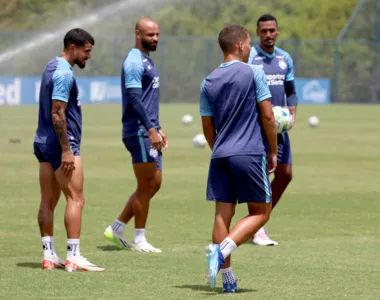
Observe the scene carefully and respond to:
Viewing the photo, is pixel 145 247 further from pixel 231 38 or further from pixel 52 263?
pixel 231 38

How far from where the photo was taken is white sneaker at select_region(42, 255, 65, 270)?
9.45 m

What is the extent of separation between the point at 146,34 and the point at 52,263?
108 inches

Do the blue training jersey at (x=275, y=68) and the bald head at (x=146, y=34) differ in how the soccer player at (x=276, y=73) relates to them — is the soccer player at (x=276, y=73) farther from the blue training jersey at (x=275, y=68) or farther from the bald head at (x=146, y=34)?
the bald head at (x=146, y=34)

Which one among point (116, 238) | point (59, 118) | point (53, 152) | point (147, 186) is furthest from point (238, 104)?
point (116, 238)

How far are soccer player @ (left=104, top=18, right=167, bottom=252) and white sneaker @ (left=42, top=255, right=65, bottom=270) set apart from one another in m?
1.29

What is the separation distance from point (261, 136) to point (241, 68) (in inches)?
22.2

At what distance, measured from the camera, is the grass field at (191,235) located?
336 inches

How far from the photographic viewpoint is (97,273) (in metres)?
9.17

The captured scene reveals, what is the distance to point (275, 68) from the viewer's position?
11.9m

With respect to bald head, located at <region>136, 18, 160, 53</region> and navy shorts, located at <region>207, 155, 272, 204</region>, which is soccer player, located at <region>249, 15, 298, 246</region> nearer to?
bald head, located at <region>136, 18, 160, 53</region>

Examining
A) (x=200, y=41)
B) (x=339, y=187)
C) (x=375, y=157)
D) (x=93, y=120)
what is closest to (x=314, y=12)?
(x=200, y=41)

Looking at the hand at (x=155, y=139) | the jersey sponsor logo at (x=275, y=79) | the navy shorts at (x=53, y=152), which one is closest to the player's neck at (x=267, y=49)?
the jersey sponsor logo at (x=275, y=79)

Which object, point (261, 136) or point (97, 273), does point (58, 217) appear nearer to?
point (97, 273)

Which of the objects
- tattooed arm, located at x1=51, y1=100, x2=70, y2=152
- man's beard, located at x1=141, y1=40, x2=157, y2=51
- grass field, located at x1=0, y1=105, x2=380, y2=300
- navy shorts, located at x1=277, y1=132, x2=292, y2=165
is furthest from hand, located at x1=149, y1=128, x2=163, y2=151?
navy shorts, located at x1=277, y1=132, x2=292, y2=165
